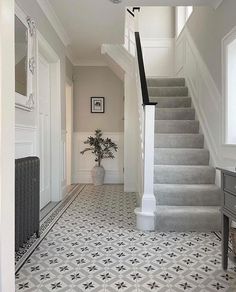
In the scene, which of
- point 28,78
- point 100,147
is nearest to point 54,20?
point 28,78

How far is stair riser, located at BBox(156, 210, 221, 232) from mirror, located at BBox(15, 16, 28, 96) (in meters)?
1.88

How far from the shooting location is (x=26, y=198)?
8.00ft

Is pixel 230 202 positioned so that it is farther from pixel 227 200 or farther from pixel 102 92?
pixel 102 92

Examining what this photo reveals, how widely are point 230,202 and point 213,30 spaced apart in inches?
101

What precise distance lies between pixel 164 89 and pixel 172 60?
58.0 inches

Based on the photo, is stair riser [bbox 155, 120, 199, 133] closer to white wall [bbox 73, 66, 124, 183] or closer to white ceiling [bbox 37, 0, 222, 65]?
white ceiling [bbox 37, 0, 222, 65]

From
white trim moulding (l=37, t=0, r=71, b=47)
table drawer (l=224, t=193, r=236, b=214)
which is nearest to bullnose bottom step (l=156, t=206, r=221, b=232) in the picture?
table drawer (l=224, t=193, r=236, b=214)

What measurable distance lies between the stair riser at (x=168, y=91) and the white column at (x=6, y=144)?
3.98 m

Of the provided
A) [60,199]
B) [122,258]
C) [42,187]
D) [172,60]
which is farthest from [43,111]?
[172,60]

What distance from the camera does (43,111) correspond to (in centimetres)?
412

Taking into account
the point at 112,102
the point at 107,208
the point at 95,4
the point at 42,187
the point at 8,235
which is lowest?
the point at 107,208

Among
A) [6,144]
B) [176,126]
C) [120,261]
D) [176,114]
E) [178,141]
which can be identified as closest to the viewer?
[6,144]

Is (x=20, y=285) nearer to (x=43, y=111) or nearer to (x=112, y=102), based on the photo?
(x=43, y=111)

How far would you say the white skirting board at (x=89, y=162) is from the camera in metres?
6.30
